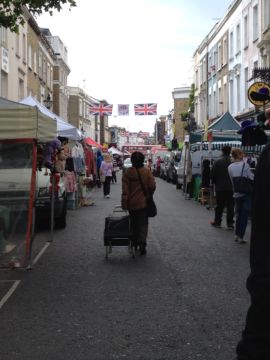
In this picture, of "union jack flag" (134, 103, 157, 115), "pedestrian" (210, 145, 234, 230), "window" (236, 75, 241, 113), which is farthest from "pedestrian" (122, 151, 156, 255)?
"union jack flag" (134, 103, 157, 115)

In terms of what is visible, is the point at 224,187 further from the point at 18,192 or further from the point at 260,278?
the point at 260,278

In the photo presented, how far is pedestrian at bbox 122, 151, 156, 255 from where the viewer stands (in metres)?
9.57

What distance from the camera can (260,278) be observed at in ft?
7.24

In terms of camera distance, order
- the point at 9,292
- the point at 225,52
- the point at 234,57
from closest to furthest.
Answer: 1. the point at 9,292
2. the point at 234,57
3. the point at 225,52

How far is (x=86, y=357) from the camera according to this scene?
4660 mm

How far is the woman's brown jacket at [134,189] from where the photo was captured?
9.58m

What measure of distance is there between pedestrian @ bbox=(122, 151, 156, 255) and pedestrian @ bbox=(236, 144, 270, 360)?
A: 728 cm

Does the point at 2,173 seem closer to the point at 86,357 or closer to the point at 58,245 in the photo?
the point at 58,245

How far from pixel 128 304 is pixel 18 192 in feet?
10.4

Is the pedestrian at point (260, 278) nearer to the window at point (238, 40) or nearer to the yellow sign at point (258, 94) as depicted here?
the yellow sign at point (258, 94)

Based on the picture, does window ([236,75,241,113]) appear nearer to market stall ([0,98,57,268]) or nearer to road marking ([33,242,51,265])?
road marking ([33,242,51,265])

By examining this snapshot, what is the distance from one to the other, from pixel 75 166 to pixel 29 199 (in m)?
9.71

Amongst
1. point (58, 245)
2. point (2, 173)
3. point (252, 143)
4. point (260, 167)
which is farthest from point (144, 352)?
point (252, 143)

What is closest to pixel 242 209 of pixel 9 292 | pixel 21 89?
pixel 9 292
